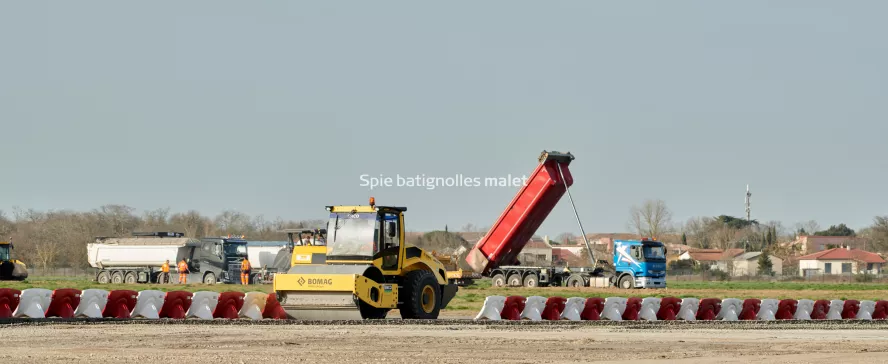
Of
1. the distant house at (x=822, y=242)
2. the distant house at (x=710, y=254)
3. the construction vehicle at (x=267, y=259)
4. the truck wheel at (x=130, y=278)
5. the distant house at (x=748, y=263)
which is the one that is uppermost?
the distant house at (x=822, y=242)

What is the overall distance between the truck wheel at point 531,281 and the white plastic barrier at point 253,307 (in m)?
27.5

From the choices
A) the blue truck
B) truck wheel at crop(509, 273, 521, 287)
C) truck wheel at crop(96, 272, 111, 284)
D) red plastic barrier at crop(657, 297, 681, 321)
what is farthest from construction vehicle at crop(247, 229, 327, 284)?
red plastic barrier at crop(657, 297, 681, 321)

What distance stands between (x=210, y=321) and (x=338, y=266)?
Result: 2607 mm

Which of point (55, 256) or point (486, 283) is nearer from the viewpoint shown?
point (486, 283)

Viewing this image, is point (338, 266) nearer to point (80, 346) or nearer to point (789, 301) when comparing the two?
point (80, 346)

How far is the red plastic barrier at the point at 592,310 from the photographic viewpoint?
25719mm

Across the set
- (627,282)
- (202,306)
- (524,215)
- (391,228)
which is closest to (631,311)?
(391,228)

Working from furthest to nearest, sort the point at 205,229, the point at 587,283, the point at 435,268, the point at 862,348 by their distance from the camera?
the point at 205,229, the point at 587,283, the point at 435,268, the point at 862,348

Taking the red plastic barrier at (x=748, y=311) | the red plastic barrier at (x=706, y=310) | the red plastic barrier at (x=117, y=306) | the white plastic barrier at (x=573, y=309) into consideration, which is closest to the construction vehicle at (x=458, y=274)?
the red plastic barrier at (x=748, y=311)

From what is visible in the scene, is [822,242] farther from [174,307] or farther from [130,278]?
[174,307]

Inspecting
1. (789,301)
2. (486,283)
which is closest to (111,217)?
(486,283)

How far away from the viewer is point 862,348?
1825cm

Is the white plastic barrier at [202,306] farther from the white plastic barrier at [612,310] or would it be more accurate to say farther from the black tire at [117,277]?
the black tire at [117,277]

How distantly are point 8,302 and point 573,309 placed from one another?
11.1 m
